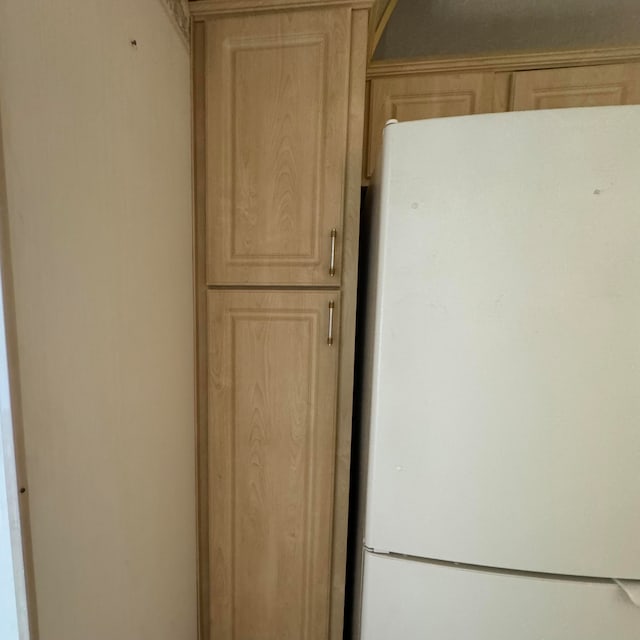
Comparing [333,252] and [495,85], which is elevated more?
[495,85]

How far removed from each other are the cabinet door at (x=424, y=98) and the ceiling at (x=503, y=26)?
95 mm

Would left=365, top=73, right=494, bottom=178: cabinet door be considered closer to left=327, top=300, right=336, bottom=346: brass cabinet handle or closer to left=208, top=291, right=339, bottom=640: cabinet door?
left=327, top=300, right=336, bottom=346: brass cabinet handle

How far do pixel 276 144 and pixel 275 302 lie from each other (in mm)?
386

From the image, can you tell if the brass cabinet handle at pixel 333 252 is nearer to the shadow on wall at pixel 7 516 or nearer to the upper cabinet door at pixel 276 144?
the upper cabinet door at pixel 276 144

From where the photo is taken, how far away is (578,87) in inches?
35.4

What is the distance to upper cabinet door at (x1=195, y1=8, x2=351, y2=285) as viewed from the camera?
774mm

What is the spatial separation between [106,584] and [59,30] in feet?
2.71

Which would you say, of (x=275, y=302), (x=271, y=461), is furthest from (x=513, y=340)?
(x=271, y=461)

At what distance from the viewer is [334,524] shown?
87 cm

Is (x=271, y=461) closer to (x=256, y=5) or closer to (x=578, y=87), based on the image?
(x=256, y=5)

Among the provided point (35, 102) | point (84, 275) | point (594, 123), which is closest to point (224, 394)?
point (84, 275)

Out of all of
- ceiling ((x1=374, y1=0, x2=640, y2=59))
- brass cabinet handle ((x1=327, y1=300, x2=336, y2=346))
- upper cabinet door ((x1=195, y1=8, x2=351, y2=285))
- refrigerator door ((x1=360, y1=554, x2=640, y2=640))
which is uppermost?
ceiling ((x1=374, y1=0, x2=640, y2=59))

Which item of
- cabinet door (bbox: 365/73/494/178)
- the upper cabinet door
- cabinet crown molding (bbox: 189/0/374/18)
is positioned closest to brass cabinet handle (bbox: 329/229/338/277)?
the upper cabinet door

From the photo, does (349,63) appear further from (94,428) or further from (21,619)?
(21,619)
